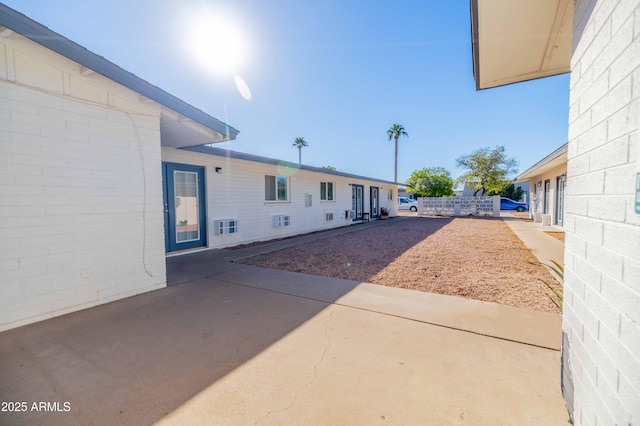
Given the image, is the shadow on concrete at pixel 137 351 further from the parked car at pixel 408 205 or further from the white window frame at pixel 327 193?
the parked car at pixel 408 205

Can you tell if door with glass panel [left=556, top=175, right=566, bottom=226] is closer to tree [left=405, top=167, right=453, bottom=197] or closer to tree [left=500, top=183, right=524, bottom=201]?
tree [left=405, top=167, right=453, bottom=197]

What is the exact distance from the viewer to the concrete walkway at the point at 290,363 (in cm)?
189

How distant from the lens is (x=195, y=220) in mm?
7680

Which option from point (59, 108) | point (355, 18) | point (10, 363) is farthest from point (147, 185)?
point (355, 18)

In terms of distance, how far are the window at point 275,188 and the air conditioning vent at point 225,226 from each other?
1.89m

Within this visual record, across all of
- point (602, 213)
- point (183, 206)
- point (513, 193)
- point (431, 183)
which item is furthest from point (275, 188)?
point (513, 193)

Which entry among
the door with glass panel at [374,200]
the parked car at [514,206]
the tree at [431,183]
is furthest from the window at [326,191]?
the parked car at [514,206]

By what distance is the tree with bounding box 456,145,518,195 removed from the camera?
23.9m

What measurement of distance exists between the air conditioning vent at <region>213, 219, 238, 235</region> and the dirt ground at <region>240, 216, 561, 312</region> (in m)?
1.86

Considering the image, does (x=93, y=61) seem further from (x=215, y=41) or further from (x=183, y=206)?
(x=183, y=206)

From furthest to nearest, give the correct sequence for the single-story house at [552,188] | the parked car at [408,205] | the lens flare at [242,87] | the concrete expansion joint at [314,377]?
the parked car at [408,205]
the single-story house at [552,188]
the lens flare at [242,87]
the concrete expansion joint at [314,377]

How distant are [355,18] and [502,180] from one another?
22840mm

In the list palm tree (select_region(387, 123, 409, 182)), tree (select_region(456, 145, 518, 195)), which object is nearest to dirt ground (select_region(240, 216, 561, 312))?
tree (select_region(456, 145, 518, 195))

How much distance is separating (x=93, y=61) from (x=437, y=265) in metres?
6.79
